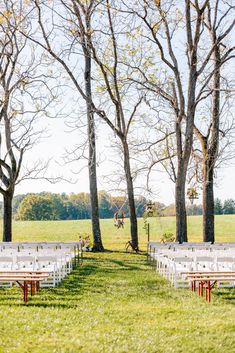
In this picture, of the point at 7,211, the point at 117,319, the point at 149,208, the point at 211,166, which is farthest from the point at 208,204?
the point at 117,319

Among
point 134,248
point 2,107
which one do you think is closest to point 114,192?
point 134,248

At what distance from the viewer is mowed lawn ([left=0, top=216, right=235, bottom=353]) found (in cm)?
927

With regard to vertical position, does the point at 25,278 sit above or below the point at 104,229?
below

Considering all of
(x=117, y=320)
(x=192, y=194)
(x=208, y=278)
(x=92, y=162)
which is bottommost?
(x=117, y=320)

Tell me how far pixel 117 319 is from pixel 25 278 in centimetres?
276

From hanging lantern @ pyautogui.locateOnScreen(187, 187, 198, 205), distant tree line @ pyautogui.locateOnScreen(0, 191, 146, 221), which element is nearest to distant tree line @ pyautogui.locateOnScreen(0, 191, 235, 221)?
distant tree line @ pyautogui.locateOnScreen(0, 191, 146, 221)

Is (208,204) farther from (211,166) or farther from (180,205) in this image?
(180,205)

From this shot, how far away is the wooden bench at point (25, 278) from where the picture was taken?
12.9 metres

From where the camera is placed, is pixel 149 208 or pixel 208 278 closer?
pixel 208 278

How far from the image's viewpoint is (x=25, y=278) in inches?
510

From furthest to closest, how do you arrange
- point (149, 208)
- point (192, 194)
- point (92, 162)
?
point (92, 162)
point (149, 208)
point (192, 194)

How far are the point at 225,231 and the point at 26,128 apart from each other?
25.6 m

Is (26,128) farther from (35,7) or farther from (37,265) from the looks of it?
(37,265)

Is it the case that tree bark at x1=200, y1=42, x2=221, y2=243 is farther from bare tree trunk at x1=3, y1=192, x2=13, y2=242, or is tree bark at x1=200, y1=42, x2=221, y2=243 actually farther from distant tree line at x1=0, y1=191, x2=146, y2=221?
distant tree line at x1=0, y1=191, x2=146, y2=221
